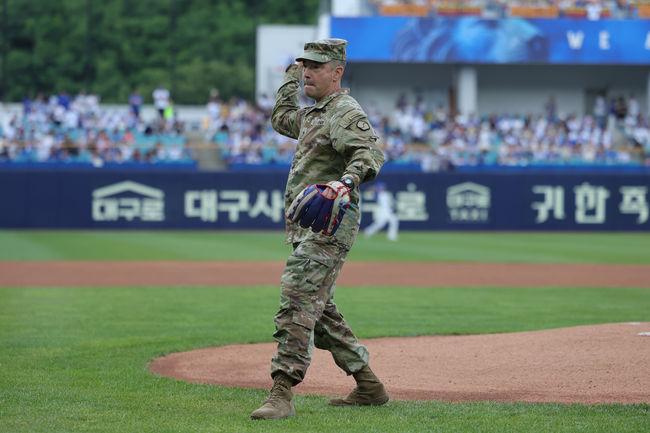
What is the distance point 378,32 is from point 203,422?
103ft

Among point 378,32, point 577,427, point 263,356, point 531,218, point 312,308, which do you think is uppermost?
point 378,32

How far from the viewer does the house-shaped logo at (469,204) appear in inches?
1128

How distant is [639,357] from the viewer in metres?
6.62

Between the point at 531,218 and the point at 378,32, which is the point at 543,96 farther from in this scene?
the point at 531,218

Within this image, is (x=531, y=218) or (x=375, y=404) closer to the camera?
(x=375, y=404)

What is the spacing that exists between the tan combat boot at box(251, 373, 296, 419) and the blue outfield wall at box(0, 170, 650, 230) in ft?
73.6

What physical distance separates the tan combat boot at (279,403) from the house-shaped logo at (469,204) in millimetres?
23965

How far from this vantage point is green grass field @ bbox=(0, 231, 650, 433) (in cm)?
491

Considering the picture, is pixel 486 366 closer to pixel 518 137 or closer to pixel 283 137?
pixel 283 137

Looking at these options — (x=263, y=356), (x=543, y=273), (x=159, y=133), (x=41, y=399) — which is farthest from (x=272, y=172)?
(x=41, y=399)

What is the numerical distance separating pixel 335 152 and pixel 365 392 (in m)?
1.47

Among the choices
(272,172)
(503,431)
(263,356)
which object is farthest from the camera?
(272,172)

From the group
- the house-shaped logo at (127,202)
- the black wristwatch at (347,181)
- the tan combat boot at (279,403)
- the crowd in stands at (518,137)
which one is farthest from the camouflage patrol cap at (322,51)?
the crowd in stands at (518,137)

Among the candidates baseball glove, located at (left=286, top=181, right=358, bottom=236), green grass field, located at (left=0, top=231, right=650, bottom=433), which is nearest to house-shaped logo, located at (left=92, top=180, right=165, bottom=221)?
green grass field, located at (left=0, top=231, right=650, bottom=433)
